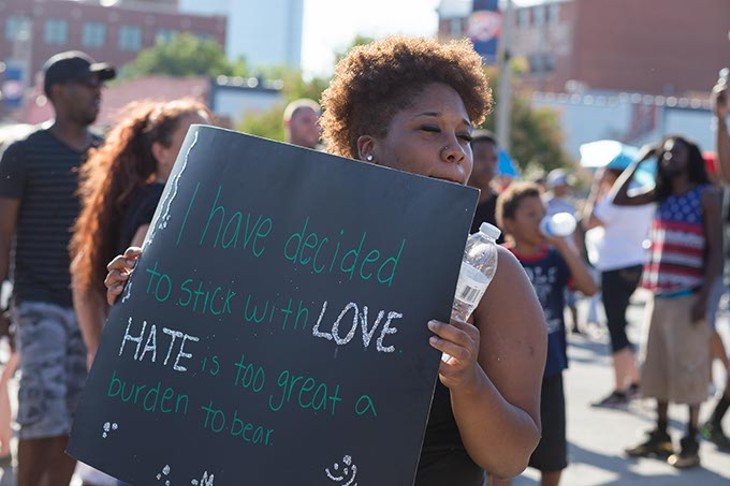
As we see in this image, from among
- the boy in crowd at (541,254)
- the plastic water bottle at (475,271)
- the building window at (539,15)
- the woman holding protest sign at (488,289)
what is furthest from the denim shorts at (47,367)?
the building window at (539,15)

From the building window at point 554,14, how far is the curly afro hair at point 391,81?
8052 centimetres

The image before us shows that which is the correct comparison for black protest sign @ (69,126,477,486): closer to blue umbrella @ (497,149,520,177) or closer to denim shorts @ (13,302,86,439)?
denim shorts @ (13,302,86,439)

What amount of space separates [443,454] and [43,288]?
3.14 metres

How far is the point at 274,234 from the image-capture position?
2541mm

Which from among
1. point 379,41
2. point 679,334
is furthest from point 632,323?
point 379,41

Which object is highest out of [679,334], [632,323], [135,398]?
[135,398]

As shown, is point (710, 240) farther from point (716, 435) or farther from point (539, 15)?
point (539, 15)

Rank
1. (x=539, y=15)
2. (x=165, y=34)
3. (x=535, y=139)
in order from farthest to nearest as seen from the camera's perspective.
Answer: (x=165, y=34), (x=539, y=15), (x=535, y=139)

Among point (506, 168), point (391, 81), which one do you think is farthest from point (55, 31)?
point (391, 81)

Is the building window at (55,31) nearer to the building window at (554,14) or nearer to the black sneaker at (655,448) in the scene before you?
the building window at (554,14)

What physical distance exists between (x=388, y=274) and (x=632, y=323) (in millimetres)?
15835

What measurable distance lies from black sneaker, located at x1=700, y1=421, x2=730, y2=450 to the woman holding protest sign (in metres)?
5.95

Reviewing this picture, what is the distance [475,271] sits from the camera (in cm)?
251

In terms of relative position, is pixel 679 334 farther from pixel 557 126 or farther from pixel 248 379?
pixel 557 126
